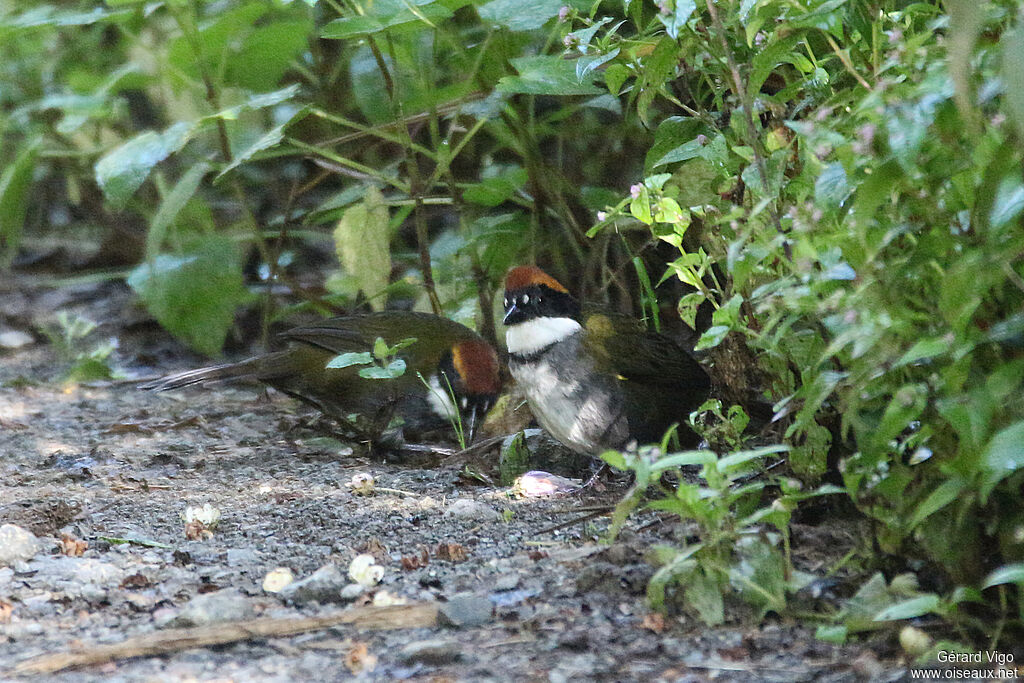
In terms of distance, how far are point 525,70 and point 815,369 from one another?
1706mm

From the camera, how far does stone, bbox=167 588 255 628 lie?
7.25ft

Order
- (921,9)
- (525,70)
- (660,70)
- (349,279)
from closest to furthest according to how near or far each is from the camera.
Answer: (921,9)
(660,70)
(525,70)
(349,279)

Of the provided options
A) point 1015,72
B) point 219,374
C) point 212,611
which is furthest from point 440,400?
point 1015,72

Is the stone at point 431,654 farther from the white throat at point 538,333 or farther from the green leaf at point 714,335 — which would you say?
the white throat at point 538,333

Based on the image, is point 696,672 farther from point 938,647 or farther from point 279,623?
point 279,623

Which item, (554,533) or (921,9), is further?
(554,533)

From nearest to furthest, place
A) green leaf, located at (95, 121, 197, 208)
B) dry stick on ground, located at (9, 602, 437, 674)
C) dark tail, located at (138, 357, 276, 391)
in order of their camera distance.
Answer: dry stick on ground, located at (9, 602, 437, 674) < green leaf, located at (95, 121, 197, 208) < dark tail, located at (138, 357, 276, 391)

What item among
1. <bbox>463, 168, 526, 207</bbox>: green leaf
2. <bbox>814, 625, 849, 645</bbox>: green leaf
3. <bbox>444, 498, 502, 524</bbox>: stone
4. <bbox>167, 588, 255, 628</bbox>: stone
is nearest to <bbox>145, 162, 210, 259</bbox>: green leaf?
<bbox>463, 168, 526, 207</bbox>: green leaf

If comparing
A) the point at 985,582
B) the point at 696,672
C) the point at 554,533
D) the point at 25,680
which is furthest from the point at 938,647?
the point at 25,680

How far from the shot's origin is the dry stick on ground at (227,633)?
2.05 meters

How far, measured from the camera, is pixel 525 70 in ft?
11.2

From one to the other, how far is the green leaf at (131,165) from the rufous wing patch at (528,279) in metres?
1.31

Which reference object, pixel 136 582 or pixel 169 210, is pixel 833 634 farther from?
pixel 169 210

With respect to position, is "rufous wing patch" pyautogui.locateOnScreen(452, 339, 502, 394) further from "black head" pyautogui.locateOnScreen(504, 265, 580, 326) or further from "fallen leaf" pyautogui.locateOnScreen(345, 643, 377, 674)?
"fallen leaf" pyautogui.locateOnScreen(345, 643, 377, 674)
